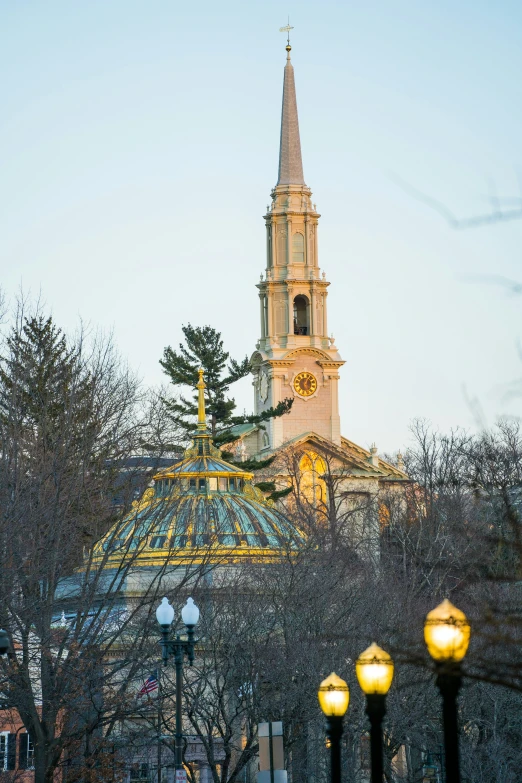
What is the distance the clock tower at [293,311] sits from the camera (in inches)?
4301

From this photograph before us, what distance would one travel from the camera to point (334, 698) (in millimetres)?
17078

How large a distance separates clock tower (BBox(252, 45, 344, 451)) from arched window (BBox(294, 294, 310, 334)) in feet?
0.65

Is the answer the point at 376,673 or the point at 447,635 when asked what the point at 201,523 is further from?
the point at 447,635

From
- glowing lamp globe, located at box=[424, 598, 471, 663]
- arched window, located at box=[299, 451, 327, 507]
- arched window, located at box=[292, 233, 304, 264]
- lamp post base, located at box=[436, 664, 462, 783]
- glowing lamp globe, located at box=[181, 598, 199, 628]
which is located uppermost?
arched window, located at box=[292, 233, 304, 264]

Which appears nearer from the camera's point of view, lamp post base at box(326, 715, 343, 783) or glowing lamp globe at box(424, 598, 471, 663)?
glowing lamp globe at box(424, 598, 471, 663)

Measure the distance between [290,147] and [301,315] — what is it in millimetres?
11247

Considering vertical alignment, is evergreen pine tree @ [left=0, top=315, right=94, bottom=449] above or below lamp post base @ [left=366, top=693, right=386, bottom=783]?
above

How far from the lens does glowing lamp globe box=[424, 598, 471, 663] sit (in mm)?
12172

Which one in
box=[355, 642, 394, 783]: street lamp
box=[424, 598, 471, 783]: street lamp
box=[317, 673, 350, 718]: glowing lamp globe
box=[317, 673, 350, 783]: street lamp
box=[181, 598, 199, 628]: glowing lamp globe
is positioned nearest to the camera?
box=[424, 598, 471, 783]: street lamp

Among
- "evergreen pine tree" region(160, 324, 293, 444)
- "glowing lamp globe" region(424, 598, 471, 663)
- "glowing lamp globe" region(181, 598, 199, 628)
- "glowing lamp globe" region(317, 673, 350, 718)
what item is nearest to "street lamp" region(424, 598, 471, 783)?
"glowing lamp globe" region(424, 598, 471, 663)

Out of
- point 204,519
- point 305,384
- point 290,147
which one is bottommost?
point 204,519

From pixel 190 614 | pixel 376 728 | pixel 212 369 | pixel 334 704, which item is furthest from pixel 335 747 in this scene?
pixel 212 369

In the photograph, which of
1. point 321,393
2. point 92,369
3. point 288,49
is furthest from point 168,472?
point 288,49

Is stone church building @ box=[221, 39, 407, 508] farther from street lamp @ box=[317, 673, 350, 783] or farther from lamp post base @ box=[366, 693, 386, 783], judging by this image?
lamp post base @ box=[366, 693, 386, 783]
